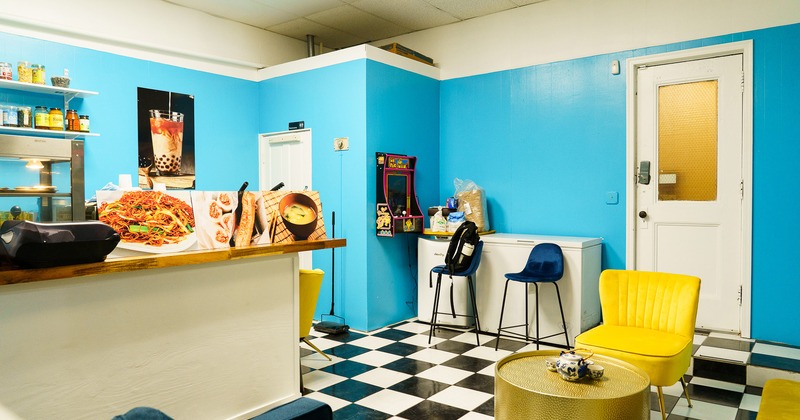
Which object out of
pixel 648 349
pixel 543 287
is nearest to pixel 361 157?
pixel 543 287

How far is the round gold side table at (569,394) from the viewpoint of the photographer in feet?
6.97

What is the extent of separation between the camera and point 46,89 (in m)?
4.42

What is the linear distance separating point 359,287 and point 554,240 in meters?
1.89

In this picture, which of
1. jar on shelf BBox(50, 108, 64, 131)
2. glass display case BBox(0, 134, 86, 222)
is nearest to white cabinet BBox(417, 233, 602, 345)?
glass display case BBox(0, 134, 86, 222)

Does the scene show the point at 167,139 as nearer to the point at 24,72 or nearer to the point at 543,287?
the point at 24,72

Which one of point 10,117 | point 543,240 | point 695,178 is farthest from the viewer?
point 543,240

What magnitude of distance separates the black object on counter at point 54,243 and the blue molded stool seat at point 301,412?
45.0 inches

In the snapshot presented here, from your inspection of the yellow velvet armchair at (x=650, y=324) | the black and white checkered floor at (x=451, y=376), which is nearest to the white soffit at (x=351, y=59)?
the black and white checkered floor at (x=451, y=376)

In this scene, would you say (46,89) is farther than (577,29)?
No

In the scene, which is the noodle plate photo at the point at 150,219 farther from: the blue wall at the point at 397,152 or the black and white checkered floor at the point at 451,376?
the blue wall at the point at 397,152

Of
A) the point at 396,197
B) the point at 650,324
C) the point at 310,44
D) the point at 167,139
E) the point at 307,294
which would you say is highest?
the point at 310,44

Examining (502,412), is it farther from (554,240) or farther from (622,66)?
(622,66)

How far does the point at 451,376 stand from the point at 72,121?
3.77 meters

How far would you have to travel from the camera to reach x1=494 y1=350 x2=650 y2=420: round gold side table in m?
2.12
